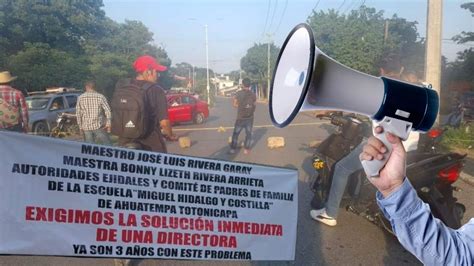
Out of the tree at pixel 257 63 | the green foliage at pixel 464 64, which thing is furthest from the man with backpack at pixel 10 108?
the tree at pixel 257 63

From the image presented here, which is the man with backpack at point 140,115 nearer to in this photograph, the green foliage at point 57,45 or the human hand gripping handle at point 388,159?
the human hand gripping handle at point 388,159

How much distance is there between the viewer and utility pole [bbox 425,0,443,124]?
24.3 feet

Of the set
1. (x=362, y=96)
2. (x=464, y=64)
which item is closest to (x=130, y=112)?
(x=362, y=96)

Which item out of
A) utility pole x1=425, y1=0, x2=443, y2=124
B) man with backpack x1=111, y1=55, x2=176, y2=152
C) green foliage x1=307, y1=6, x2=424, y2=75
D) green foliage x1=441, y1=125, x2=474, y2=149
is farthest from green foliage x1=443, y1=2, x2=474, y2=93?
man with backpack x1=111, y1=55, x2=176, y2=152

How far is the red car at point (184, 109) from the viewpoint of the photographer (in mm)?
15477

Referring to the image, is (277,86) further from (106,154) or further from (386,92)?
(106,154)

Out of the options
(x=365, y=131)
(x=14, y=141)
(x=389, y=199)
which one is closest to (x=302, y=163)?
(x=365, y=131)

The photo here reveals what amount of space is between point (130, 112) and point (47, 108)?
32.0ft

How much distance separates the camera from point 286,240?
279 cm

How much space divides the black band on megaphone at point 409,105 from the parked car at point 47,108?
11.9 m

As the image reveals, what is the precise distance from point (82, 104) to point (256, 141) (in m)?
5.45

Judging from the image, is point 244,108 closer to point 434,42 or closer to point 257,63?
point 434,42

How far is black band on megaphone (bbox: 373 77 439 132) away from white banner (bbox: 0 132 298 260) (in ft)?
5.25

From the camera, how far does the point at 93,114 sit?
6465mm
